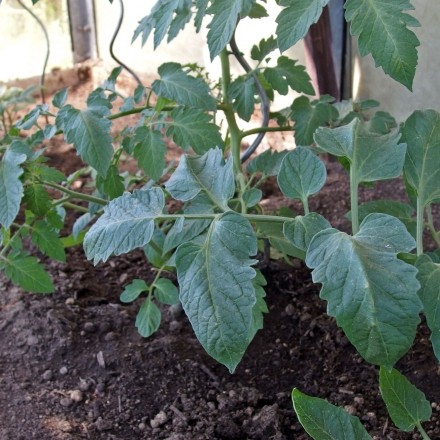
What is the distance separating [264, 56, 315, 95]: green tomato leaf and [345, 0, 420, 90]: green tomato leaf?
0.49 m

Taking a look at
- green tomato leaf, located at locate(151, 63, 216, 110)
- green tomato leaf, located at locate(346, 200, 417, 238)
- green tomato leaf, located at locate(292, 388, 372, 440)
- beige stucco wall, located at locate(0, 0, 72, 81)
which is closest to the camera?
green tomato leaf, located at locate(292, 388, 372, 440)

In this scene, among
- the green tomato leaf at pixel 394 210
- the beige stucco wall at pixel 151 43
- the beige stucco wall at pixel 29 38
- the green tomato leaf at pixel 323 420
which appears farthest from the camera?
the beige stucco wall at pixel 29 38

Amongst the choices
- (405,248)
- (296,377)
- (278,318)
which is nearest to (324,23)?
(278,318)

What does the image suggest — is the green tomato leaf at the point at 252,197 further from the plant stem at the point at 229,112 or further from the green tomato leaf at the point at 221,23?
the plant stem at the point at 229,112

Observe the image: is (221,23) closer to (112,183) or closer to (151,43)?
(112,183)

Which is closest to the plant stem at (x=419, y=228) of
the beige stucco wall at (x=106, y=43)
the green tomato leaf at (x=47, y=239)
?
the green tomato leaf at (x=47, y=239)

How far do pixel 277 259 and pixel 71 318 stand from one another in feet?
1.61

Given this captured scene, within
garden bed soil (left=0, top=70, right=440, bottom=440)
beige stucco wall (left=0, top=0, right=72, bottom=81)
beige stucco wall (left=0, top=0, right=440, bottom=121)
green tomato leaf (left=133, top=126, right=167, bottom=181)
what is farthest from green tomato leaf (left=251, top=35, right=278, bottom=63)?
beige stucco wall (left=0, top=0, right=72, bottom=81)

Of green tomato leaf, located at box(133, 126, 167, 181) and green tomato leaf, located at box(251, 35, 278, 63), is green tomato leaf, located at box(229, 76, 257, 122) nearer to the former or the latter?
green tomato leaf, located at box(251, 35, 278, 63)

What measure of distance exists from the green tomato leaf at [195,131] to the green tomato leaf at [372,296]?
0.57 meters

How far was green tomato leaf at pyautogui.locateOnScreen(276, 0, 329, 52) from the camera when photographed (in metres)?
1.00

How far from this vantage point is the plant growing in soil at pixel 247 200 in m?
0.83

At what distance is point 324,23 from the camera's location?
2.13m

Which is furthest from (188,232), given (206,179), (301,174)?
(301,174)
